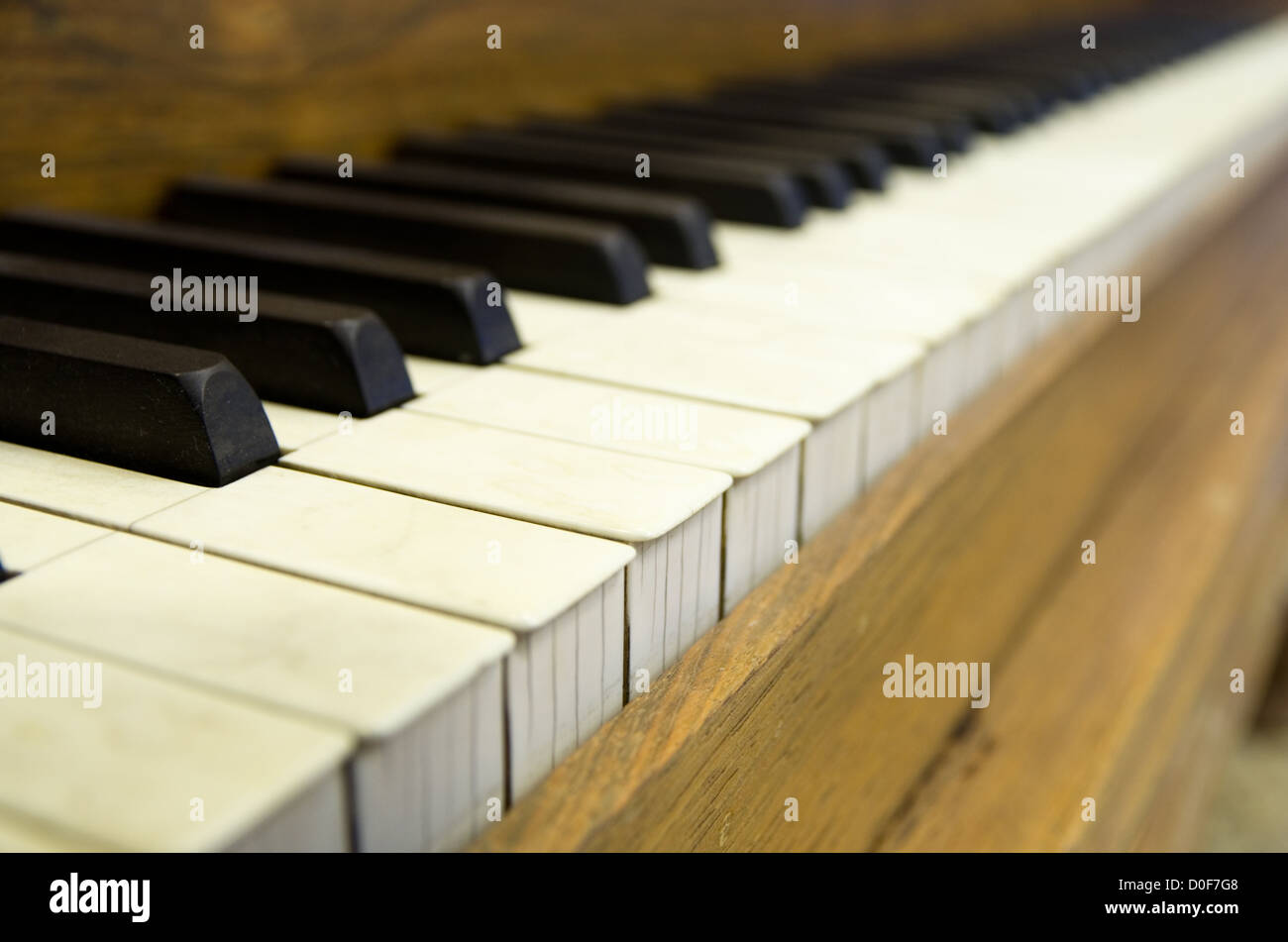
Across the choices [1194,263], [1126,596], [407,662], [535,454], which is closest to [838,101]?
[1126,596]

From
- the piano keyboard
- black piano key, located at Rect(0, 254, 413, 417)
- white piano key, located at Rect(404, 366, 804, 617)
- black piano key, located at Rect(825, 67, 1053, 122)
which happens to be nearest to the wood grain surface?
the piano keyboard

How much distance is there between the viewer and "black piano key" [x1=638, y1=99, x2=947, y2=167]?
1389 mm

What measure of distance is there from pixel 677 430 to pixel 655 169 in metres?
0.56

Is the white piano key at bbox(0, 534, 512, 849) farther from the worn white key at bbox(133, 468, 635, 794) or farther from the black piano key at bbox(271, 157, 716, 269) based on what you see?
the black piano key at bbox(271, 157, 716, 269)

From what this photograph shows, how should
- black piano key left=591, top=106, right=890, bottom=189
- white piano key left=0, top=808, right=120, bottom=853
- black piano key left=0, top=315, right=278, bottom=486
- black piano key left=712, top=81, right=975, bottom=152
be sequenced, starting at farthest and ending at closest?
1. black piano key left=712, top=81, right=975, bottom=152
2. black piano key left=591, top=106, right=890, bottom=189
3. black piano key left=0, top=315, right=278, bottom=486
4. white piano key left=0, top=808, right=120, bottom=853

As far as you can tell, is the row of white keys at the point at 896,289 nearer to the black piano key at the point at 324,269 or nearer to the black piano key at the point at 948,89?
the black piano key at the point at 324,269

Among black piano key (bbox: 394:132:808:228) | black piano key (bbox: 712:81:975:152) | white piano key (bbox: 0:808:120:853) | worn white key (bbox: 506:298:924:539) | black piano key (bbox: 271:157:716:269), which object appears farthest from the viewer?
black piano key (bbox: 712:81:975:152)

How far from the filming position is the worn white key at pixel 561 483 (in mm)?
528

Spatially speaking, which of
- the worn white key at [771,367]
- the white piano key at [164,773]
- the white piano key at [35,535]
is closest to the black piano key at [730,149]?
the worn white key at [771,367]

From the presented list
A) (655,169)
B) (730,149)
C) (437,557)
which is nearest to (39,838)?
(437,557)

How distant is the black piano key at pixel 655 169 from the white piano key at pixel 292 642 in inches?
27.7

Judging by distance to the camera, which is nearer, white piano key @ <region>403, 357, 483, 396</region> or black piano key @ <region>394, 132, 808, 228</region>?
white piano key @ <region>403, 357, 483, 396</region>

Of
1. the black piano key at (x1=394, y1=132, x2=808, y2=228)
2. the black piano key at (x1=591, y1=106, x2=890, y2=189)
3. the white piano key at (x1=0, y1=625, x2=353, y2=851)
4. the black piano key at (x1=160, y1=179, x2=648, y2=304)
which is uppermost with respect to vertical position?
the black piano key at (x1=591, y1=106, x2=890, y2=189)
